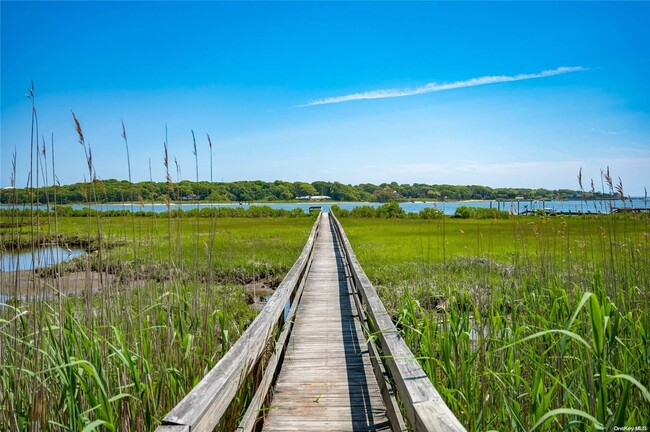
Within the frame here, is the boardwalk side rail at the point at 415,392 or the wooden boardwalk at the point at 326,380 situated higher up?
the boardwalk side rail at the point at 415,392

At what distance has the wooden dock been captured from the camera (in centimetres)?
191

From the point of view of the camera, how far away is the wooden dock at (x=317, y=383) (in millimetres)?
1908

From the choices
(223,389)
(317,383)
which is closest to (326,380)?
(317,383)

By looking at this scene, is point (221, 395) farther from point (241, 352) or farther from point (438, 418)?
point (438, 418)

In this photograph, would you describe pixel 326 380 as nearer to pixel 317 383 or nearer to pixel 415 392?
pixel 317 383

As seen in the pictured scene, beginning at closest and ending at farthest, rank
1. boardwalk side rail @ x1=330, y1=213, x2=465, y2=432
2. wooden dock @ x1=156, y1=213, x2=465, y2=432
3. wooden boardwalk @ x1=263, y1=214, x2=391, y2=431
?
boardwalk side rail @ x1=330, y1=213, x2=465, y2=432
wooden dock @ x1=156, y1=213, x2=465, y2=432
wooden boardwalk @ x1=263, y1=214, x2=391, y2=431

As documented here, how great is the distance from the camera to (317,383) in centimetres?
376

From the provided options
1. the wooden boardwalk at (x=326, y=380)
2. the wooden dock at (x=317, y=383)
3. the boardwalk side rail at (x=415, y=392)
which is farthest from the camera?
the wooden boardwalk at (x=326, y=380)

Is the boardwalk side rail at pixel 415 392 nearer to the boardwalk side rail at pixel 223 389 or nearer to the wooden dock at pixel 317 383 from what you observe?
the wooden dock at pixel 317 383

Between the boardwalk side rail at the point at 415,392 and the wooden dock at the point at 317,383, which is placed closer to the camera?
the boardwalk side rail at the point at 415,392

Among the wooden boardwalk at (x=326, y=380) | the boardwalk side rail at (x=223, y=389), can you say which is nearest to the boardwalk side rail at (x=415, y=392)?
the wooden boardwalk at (x=326, y=380)

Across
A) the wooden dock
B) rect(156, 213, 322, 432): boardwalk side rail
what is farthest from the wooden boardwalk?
rect(156, 213, 322, 432): boardwalk side rail

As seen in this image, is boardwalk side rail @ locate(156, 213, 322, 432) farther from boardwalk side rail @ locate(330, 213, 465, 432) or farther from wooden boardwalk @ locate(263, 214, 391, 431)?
boardwalk side rail @ locate(330, 213, 465, 432)

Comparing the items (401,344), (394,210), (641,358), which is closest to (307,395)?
(401,344)
